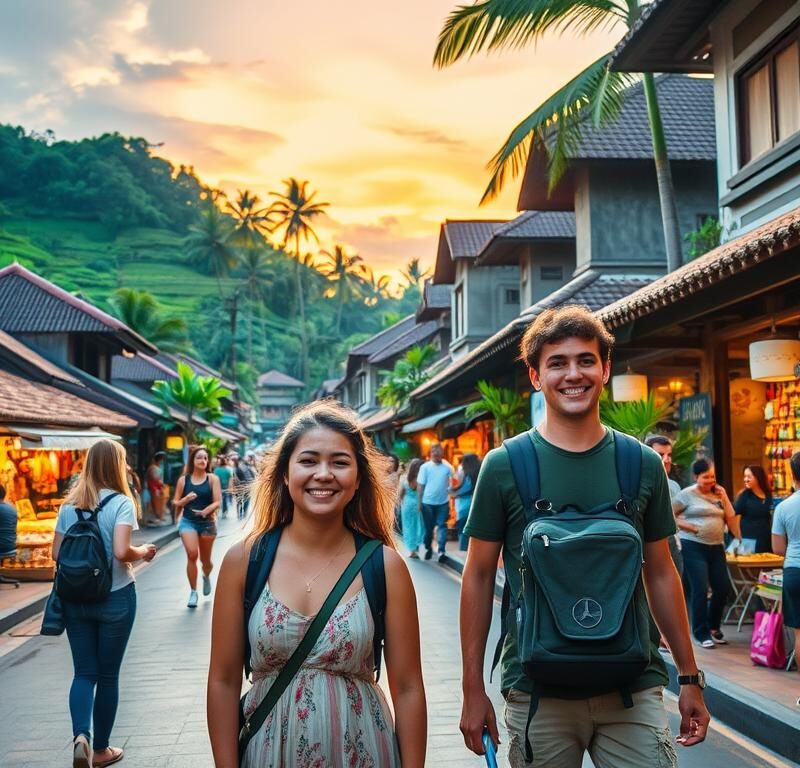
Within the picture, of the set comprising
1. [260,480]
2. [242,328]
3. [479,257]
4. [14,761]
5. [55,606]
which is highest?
[242,328]

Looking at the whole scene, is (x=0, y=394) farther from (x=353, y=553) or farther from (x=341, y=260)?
(x=341, y=260)

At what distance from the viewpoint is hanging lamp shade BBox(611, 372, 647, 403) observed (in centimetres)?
1297

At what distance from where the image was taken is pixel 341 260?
112 metres

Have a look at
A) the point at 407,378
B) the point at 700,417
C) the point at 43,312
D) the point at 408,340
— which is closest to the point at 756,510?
the point at 700,417

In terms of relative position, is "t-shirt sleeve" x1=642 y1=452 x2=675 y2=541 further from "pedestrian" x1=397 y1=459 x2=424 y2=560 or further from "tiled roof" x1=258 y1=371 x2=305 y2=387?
"tiled roof" x1=258 y1=371 x2=305 y2=387

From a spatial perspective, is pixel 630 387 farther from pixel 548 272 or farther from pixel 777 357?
pixel 548 272

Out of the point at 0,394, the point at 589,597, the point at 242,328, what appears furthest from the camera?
the point at 242,328

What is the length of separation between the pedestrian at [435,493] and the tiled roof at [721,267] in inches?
229

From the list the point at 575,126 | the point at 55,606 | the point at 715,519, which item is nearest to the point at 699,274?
the point at 715,519

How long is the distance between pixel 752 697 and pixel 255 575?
4967mm

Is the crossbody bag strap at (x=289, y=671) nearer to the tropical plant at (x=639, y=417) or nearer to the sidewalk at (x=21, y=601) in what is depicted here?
the tropical plant at (x=639, y=417)

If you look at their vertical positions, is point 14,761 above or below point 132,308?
below

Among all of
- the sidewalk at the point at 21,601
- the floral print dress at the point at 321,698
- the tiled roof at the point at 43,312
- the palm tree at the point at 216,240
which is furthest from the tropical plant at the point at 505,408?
the palm tree at the point at 216,240

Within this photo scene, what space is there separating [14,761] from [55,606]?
3.56 ft
